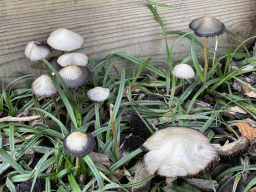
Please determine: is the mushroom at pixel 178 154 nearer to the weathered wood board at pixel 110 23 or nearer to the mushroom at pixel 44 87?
the mushroom at pixel 44 87

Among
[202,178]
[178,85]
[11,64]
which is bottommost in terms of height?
[202,178]

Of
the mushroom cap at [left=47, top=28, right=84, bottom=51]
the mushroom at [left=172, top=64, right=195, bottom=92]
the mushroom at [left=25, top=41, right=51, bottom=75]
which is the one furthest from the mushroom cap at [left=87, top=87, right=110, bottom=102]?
the mushroom at [left=172, top=64, right=195, bottom=92]

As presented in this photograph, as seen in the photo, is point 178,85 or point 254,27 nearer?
point 178,85

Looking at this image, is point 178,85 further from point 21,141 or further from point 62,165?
point 21,141

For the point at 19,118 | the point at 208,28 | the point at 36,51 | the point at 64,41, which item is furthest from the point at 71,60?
the point at 208,28

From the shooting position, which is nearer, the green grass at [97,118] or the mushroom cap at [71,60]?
the green grass at [97,118]

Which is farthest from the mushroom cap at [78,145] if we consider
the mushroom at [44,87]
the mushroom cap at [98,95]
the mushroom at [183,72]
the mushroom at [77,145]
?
the mushroom at [183,72]

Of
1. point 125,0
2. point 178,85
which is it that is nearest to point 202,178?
point 178,85
